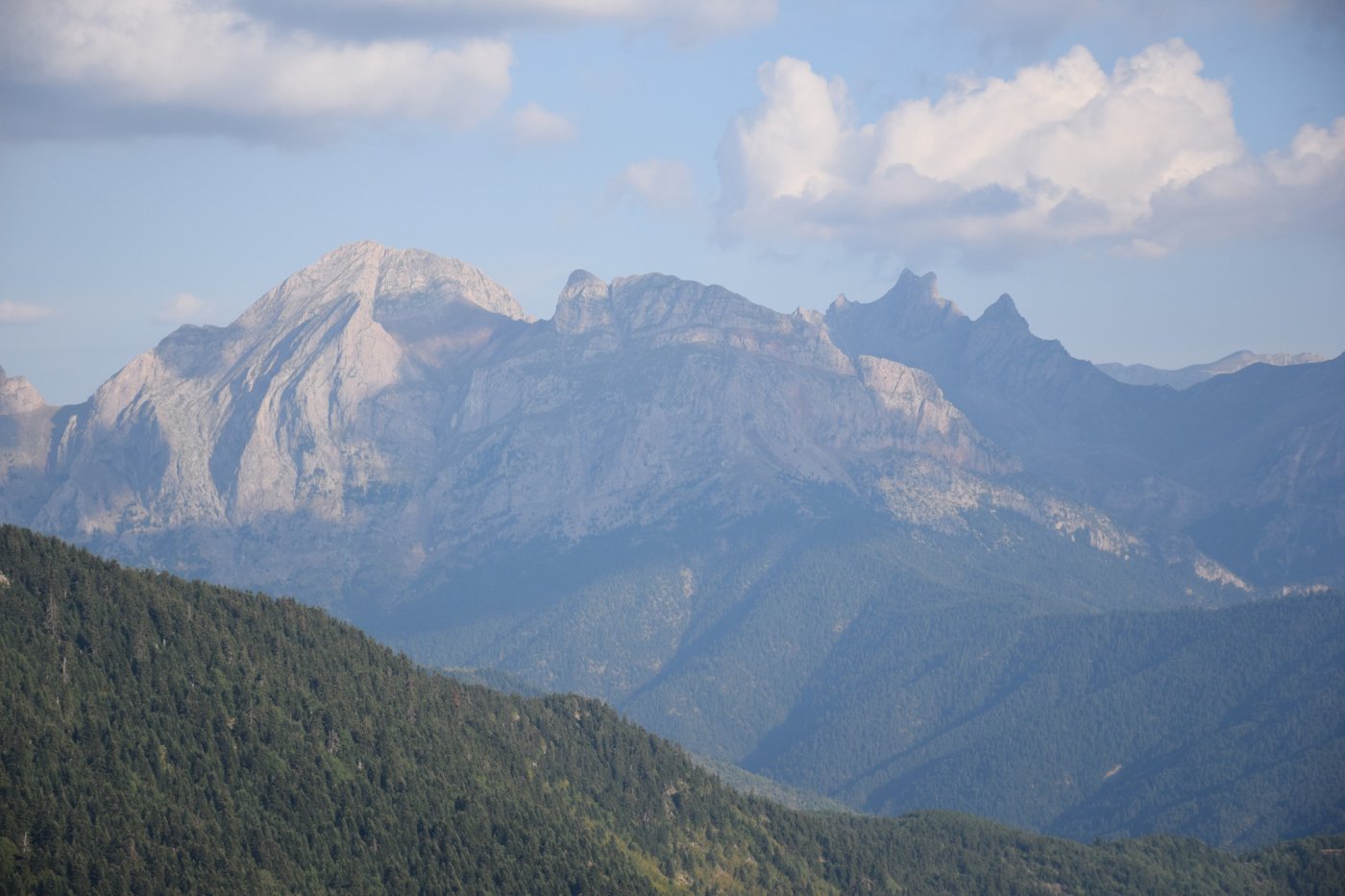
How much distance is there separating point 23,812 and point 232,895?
25.6 m

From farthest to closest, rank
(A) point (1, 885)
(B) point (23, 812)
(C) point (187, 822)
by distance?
1. (C) point (187, 822)
2. (B) point (23, 812)
3. (A) point (1, 885)

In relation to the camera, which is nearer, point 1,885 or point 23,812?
point 1,885

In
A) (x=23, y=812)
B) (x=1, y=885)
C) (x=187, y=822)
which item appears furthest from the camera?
(x=187, y=822)

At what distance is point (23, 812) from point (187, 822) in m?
21.8

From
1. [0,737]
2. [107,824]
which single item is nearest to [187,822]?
[107,824]

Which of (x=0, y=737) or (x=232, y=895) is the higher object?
(x=0, y=737)

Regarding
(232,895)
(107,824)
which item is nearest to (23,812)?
(107,824)

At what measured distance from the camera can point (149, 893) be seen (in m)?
185

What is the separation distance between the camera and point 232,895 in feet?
625

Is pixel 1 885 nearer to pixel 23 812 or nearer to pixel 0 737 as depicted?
pixel 23 812

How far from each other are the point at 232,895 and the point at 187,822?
12.9 meters

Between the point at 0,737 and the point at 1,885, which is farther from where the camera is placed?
the point at 0,737

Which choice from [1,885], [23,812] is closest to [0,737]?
[23,812]

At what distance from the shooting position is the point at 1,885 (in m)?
171
